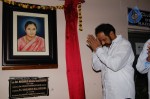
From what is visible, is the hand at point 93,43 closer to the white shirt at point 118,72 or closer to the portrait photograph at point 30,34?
the white shirt at point 118,72

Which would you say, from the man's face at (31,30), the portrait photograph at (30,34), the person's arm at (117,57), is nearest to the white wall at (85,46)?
the portrait photograph at (30,34)

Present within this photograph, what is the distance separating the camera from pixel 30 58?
2406 mm

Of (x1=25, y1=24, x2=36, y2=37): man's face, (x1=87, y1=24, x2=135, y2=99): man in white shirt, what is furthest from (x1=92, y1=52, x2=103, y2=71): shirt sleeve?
(x1=25, y1=24, x2=36, y2=37): man's face

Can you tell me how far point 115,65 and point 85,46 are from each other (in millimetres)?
617

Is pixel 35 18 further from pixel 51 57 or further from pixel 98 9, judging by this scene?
pixel 98 9

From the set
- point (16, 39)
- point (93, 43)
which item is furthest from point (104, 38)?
point (16, 39)

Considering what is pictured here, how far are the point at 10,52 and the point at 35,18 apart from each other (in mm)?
507

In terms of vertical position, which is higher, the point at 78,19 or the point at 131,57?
the point at 78,19

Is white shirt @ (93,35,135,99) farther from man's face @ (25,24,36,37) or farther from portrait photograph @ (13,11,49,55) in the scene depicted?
man's face @ (25,24,36,37)

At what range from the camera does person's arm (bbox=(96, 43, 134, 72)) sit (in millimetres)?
2308

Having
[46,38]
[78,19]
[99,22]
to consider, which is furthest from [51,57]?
[99,22]

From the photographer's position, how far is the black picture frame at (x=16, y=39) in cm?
229

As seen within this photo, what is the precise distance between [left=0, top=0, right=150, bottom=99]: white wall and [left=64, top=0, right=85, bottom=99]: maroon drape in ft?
0.21

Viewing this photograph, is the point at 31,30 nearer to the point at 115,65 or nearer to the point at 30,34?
the point at 30,34
